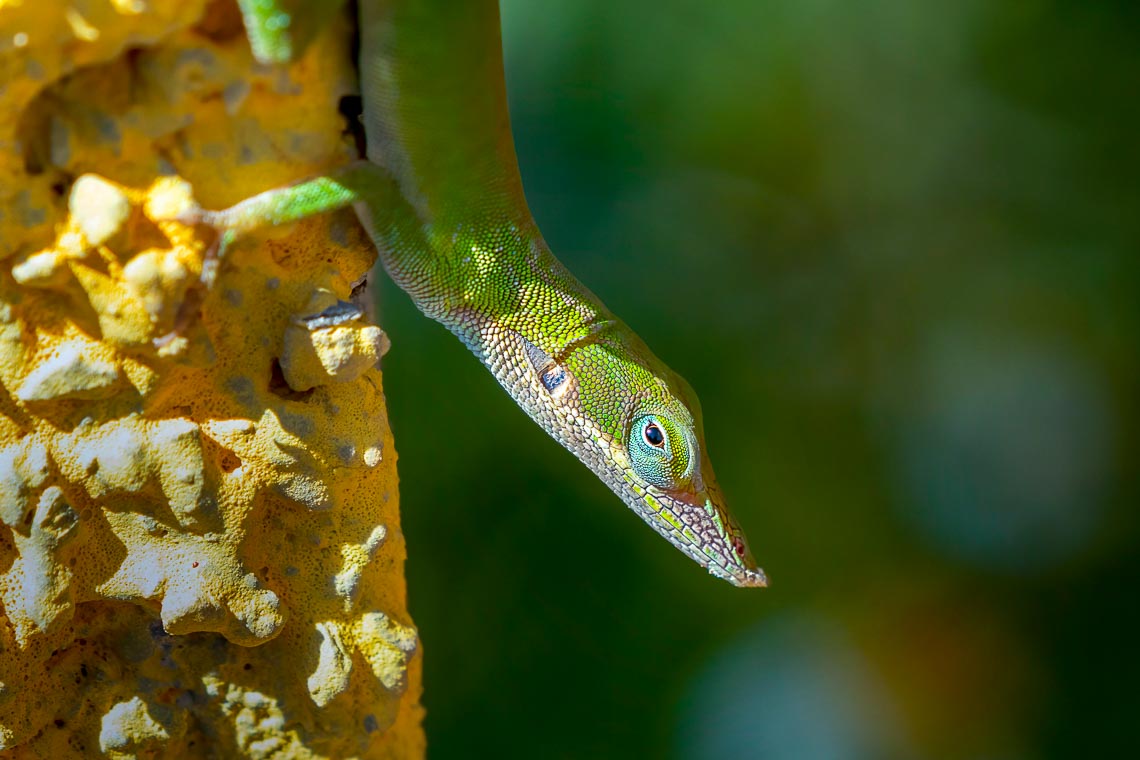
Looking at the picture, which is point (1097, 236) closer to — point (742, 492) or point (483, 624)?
point (742, 492)

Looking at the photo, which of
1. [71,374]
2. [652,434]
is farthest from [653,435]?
[71,374]

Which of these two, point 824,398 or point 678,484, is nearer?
point 678,484

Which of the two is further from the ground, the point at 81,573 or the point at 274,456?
the point at 274,456

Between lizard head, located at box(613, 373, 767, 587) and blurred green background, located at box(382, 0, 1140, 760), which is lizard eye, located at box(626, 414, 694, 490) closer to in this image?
lizard head, located at box(613, 373, 767, 587)

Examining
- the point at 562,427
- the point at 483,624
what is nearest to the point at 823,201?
the point at 483,624

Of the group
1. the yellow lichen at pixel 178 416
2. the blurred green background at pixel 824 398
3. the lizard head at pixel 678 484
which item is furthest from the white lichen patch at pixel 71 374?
the blurred green background at pixel 824 398

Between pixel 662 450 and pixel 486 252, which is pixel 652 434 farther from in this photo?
pixel 486 252

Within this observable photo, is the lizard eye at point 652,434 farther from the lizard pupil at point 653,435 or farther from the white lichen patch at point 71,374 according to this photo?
the white lichen patch at point 71,374
